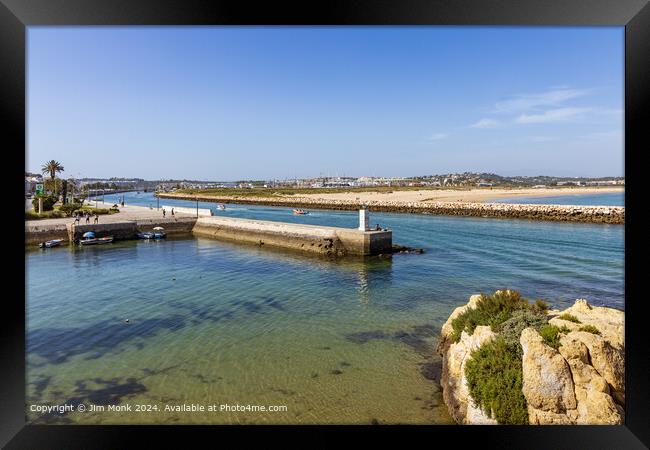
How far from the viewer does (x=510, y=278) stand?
60.8ft

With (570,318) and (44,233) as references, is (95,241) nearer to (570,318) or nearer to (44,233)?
(44,233)

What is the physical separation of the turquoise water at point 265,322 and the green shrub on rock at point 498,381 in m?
1.33

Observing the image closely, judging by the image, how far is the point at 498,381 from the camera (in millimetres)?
5574

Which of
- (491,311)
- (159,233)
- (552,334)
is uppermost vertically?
(159,233)

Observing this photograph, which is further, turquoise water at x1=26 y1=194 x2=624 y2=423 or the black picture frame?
turquoise water at x1=26 y1=194 x2=624 y2=423

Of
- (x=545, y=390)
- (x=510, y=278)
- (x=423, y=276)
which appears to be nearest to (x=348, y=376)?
(x=545, y=390)

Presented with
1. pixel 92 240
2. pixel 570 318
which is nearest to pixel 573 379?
pixel 570 318

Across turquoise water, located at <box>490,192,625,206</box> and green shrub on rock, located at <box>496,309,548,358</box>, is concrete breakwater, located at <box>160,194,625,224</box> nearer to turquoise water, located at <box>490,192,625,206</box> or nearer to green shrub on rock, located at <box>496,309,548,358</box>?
turquoise water, located at <box>490,192,625,206</box>

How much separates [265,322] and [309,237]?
14600 millimetres

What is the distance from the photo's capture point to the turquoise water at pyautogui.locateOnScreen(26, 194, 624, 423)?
7.45 m

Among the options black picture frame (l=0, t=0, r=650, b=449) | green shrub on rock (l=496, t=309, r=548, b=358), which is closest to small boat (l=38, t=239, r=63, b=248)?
black picture frame (l=0, t=0, r=650, b=449)

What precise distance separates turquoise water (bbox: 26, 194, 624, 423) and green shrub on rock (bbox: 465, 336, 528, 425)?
1326 mm

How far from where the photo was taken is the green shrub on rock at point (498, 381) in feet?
17.4

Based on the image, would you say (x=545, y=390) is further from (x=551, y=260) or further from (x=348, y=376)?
(x=551, y=260)
